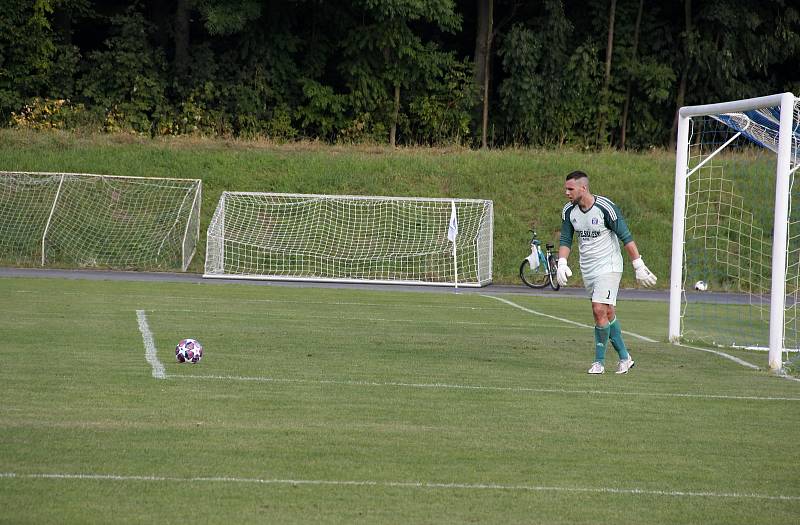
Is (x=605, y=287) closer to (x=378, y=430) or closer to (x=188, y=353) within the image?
(x=378, y=430)

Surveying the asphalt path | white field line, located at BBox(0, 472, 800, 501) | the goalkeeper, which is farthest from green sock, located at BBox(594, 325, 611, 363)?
the asphalt path


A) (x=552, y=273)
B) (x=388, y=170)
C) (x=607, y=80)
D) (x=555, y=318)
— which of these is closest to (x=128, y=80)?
(x=388, y=170)

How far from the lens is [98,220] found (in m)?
31.1

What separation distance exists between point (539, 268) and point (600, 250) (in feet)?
53.5

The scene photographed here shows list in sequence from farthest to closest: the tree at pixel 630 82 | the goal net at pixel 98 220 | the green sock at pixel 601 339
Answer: the tree at pixel 630 82 < the goal net at pixel 98 220 < the green sock at pixel 601 339

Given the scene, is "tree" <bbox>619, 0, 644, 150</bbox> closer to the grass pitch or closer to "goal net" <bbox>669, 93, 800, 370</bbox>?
"goal net" <bbox>669, 93, 800, 370</bbox>

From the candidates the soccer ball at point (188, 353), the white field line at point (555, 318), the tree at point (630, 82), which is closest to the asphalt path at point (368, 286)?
the white field line at point (555, 318)

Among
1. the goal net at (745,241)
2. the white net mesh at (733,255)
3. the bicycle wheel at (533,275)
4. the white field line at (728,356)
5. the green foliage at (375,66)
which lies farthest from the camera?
the green foliage at (375,66)

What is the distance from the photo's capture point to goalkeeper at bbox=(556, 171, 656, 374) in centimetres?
1179

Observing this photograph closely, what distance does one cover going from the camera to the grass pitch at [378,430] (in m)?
6.33

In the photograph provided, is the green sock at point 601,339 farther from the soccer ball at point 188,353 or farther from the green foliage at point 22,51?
the green foliage at point 22,51

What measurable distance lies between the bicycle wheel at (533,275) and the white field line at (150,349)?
510 inches

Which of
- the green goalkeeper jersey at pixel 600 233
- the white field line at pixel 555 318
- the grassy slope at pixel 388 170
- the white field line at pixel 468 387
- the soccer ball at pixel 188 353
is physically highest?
the grassy slope at pixel 388 170

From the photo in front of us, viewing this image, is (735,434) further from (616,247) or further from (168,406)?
(168,406)
